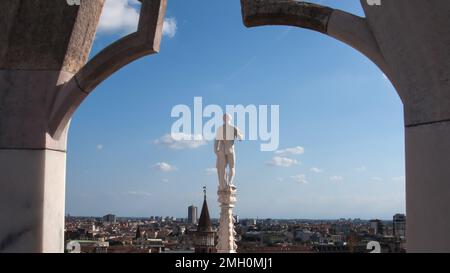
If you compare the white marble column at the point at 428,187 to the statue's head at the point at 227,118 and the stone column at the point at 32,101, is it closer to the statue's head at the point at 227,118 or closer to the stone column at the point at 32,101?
the stone column at the point at 32,101

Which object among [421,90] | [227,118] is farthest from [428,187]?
[227,118]

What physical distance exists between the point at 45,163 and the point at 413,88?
2760mm

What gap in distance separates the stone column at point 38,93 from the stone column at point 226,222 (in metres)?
3.27

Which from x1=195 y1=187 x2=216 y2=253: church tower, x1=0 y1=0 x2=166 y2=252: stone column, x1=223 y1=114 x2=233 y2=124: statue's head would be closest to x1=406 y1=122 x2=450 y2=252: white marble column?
x1=0 y1=0 x2=166 y2=252: stone column

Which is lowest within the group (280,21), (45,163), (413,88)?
(45,163)

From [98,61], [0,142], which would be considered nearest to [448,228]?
[98,61]

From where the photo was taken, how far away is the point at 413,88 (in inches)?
122

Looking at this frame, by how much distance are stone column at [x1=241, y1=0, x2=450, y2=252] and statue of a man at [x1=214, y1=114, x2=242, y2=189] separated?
152 inches

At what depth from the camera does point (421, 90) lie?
10.0ft

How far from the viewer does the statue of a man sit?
23.3 ft

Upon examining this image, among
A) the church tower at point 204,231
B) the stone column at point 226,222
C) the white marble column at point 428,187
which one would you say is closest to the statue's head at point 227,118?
the stone column at point 226,222

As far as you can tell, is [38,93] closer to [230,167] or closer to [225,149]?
[225,149]

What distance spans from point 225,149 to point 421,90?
4314 millimetres
